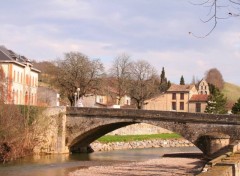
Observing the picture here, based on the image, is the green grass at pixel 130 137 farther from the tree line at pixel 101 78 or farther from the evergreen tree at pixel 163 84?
the evergreen tree at pixel 163 84

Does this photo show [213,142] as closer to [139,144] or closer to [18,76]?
[139,144]

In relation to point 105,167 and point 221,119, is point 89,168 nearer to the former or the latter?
point 105,167

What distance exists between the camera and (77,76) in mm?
63250

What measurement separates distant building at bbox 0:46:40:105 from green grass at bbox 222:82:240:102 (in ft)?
229

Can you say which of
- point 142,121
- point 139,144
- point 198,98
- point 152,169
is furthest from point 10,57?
point 198,98

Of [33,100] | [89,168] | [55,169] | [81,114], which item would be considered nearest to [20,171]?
[55,169]

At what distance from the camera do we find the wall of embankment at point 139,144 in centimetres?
4806

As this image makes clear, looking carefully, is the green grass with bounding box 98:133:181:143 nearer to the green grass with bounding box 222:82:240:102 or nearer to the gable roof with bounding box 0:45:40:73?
the gable roof with bounding box 0:45:40:73

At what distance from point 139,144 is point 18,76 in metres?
16.9

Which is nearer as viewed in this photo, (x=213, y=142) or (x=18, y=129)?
(x=213, y=142)

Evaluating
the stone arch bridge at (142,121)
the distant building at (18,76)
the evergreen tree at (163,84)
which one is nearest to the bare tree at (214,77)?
the evergreen tree at (163,84)

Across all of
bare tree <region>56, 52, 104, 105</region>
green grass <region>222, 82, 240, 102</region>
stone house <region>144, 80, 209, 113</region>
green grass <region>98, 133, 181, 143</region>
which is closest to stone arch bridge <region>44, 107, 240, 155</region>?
green grass <region>98, 133, 181, 143</region>

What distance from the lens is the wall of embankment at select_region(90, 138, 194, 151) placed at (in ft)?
158

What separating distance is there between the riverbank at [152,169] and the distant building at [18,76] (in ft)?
67.6
